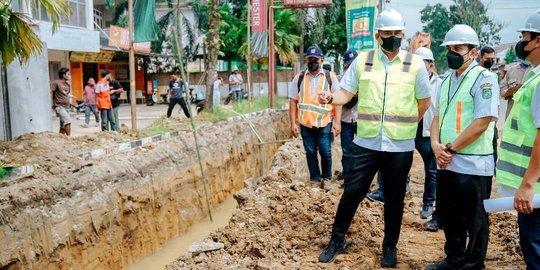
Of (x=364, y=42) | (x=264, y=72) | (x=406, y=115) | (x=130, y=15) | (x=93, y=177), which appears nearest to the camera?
(x=406, y=115)

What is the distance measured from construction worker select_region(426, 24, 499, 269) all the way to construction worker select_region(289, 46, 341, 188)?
2.36 m

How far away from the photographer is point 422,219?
5070mm

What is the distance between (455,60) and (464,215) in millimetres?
1124

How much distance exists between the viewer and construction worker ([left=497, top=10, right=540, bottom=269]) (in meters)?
2.54

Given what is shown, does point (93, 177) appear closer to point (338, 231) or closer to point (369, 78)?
point (338, 231)

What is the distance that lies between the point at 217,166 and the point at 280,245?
5.00 metres

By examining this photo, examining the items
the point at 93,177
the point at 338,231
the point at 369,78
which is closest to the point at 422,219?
the point at 338,231

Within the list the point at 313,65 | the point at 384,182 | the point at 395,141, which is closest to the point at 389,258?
the point at 384,182

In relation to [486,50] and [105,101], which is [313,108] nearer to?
[486,50]

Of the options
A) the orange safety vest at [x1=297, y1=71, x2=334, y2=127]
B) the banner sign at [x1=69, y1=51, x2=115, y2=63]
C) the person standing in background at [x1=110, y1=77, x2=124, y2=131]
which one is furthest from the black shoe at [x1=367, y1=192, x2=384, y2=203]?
the banner sign at [x1=69, y1=51, x2=115, y2=63]

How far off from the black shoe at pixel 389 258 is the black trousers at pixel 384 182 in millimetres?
32

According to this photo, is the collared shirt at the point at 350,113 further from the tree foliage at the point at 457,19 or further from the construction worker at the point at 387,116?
the tree foliage at the point at 457,19

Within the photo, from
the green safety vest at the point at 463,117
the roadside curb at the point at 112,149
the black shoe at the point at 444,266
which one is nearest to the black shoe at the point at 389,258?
the black shoe at the point at 444,266

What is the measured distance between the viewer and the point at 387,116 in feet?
11.7
